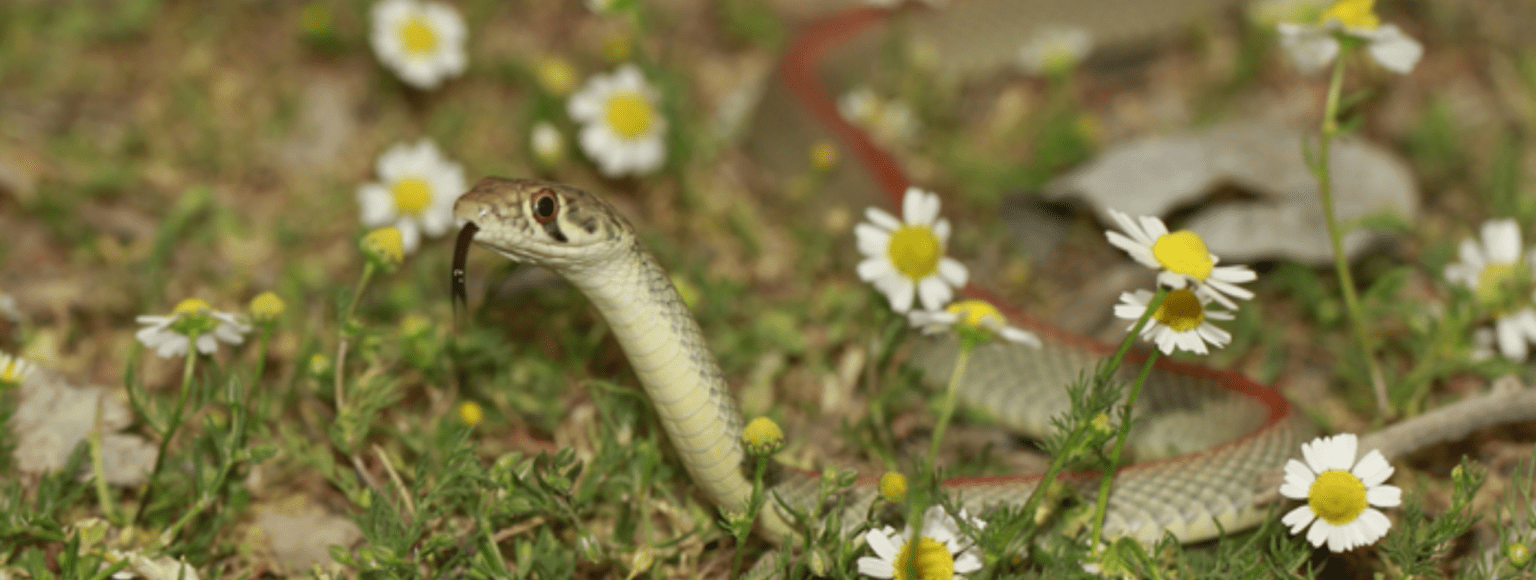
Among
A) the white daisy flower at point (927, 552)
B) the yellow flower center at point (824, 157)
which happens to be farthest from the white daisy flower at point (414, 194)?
the white daisy flower at point (927, 552)

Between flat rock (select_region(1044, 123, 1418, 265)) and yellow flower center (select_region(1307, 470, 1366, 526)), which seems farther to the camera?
flat rock (select_region(1044, 123, 1418, 265))

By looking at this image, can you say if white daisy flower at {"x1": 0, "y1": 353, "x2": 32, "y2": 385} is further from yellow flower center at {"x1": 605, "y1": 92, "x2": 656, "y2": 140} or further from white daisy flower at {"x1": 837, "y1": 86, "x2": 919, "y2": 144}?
white daisy flower at {"x1": 837, "y1": 86, "x2": 919, "y2": 144}

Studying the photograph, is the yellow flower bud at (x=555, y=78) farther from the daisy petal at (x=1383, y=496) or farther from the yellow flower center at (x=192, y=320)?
the daisy petal at (x=1383, y=496)

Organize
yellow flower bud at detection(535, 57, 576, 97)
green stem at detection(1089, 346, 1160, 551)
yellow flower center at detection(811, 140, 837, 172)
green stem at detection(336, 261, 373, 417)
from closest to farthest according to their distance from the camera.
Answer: green stem at detection(1089, 346, 1160, 551), green stem at detection(336, 261, 373, 417), yellow flower center at detection(811, 140, 837, 172), yellow flower bud at detection(535, 57, 576, 97)

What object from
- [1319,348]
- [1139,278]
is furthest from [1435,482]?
[1139,278]

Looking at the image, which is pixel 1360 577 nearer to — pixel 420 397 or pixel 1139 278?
pixel 1139 278

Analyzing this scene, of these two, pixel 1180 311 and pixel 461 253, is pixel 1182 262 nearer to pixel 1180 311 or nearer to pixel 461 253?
pixel 1180 311

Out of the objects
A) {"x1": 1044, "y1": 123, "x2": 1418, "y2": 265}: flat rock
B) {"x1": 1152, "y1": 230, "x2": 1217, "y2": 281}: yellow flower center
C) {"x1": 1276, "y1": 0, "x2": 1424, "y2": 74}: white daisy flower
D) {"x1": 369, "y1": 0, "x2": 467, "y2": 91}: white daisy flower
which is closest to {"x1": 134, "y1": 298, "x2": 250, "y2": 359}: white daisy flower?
{"x1": 369, "y1": 0, "x2": 467, "y2": 91}: white daisy flower

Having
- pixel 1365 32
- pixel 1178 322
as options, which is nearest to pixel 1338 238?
pixel 1365 32
